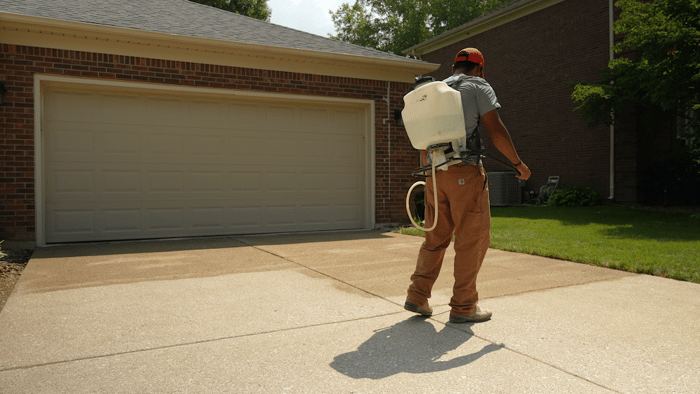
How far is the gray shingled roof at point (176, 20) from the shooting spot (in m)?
7.88

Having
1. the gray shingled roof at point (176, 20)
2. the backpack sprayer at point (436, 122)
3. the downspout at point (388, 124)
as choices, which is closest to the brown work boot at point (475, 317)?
the backpack sprayer at point (436, 122)

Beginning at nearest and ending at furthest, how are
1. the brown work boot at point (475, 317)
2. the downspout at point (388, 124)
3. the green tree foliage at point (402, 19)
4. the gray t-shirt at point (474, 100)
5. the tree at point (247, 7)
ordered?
1. the gray t-shirt at point (474, 100)
2. the brown work boot at point (475, 317)
3. the downspout at point (388, 124)
4. the tree at point (247, 7)
5. the green tree foliage at point (402, 19)

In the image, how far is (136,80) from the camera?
8.08 metres

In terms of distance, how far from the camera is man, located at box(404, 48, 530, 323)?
3500 millimetres

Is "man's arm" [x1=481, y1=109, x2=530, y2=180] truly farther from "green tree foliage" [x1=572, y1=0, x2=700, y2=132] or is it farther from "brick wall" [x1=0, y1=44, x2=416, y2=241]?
"green tree foliage" [x1=572, y1=0, x2=700, y2=132]

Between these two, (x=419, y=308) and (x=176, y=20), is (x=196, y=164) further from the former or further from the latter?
(x=419, y=308)

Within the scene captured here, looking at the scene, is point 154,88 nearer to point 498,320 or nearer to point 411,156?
point 411,156

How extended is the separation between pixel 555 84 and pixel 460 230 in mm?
14312

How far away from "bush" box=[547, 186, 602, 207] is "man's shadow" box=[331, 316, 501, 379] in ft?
39.1

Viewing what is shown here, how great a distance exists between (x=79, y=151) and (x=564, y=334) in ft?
23.8

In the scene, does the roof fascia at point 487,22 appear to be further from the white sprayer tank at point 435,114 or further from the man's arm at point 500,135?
the white sprayer tank at point 435,114

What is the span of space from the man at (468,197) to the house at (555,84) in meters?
11.3

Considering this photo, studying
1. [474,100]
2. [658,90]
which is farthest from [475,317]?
[658,90]

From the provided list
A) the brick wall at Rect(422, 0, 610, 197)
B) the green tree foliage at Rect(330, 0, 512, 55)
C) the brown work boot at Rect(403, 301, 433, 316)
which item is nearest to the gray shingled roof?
the brown work boot at Rect(403, 301, 433, 316)
